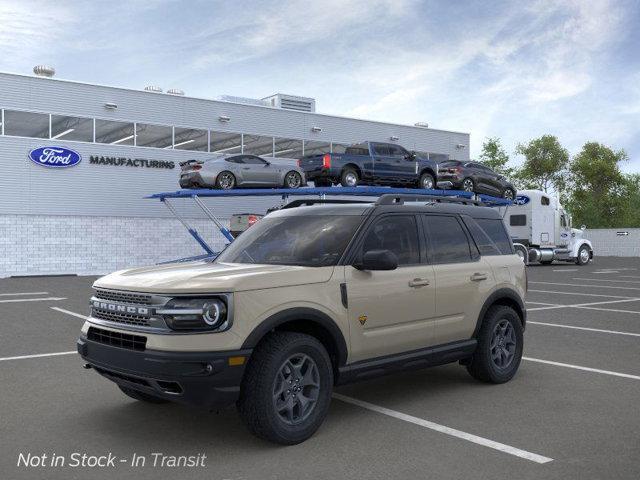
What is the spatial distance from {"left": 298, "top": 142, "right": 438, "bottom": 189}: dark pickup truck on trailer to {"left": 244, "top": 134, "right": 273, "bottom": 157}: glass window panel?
8.60 metres

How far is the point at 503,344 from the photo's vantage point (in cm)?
686

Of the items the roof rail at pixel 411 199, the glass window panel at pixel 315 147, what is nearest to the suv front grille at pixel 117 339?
the roof rail at pixel 411 199

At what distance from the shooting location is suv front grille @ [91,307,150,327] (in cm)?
468

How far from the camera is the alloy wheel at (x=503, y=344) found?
671 centimetres

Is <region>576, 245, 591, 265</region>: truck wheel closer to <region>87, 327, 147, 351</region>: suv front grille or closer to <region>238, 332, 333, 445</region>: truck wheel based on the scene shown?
<region>238, 332, 333, 445</region>: truck wheel

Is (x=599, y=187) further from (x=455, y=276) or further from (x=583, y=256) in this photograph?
(x=455, y=276)

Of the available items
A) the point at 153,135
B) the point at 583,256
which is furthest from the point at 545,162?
the point at 153,135

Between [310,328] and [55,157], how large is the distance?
82.1ft

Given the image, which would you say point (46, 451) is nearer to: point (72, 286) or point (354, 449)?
point (354, 449)

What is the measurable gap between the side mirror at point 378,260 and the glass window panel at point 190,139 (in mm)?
26542

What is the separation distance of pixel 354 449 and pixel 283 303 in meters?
1.16

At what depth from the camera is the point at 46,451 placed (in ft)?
15.1

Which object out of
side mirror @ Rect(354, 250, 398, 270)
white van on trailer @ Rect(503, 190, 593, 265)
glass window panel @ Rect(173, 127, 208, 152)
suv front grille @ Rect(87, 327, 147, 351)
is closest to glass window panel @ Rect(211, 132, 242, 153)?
glass window panel @ Rect(173, 127, 208, 152)

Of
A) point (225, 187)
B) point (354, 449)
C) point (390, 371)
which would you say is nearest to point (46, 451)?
point (354, 449)
